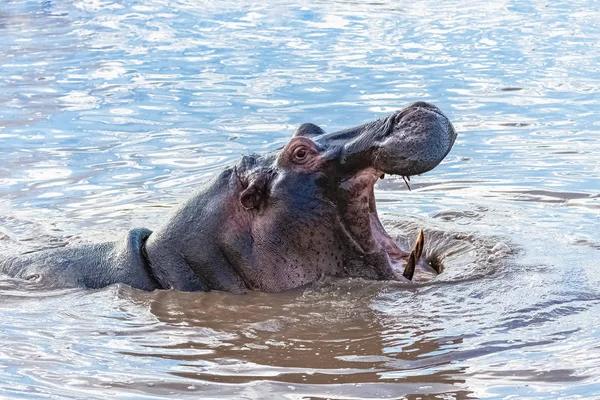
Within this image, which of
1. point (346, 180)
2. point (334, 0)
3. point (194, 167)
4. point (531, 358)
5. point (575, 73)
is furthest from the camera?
point (334, 0)

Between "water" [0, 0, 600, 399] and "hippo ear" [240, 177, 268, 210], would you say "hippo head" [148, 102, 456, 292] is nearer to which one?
"hippo ear" [240, 177, 268, 210]

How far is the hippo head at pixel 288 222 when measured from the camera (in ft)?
18.3

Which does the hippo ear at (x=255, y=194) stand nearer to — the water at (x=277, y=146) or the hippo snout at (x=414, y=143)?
the water at (x=277, y=146)

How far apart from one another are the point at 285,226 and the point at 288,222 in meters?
0.02

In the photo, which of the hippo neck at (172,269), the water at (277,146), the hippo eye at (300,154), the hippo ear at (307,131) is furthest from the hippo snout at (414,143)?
the hippo neck at (172,269)

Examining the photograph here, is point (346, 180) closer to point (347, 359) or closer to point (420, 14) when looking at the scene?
point (347, 359)

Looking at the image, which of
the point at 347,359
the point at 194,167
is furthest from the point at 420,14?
the point at 347,359

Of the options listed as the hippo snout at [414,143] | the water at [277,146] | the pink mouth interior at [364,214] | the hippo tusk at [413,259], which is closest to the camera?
the water at [277,146]

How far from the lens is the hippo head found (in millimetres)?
5570

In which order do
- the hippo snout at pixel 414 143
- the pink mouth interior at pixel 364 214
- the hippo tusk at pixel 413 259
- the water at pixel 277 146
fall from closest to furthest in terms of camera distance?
the water at pixel 277 146 → the hippo snout at pixel 414 143 → the pink mouth interior at pixel 364 214 → the hippo tusk at pixel 413 259

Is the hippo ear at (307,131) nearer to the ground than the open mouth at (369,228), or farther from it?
farther from it

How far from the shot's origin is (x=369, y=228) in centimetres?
567

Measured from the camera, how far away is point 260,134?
990 centimetres

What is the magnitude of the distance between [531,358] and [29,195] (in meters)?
4.88
